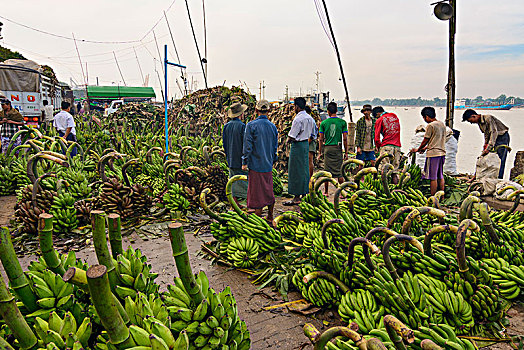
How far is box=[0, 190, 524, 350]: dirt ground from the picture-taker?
8.33 feet

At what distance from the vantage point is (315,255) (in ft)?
9.89

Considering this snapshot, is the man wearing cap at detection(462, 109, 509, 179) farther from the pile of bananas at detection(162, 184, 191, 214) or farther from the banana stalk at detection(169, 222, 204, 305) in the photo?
the banana stalk at detection(169, 222, 204, 305)

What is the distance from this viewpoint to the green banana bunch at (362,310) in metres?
2.24

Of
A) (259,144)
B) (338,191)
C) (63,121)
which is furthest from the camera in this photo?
(63,121)

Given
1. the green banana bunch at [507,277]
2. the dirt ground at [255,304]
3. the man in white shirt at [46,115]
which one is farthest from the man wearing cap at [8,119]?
the green banana bunch at [507,277]

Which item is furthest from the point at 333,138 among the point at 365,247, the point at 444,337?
the point at 444,337

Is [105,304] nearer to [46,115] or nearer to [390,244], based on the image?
[390,244]

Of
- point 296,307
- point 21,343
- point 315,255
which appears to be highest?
point 21,343

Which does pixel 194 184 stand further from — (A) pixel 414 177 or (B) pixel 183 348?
(B) pixel 183 348

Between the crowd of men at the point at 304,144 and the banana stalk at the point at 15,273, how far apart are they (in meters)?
3.66

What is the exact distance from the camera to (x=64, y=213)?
14.9 ft

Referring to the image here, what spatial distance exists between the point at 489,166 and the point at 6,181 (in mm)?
8783

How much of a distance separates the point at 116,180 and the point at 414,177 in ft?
16.7

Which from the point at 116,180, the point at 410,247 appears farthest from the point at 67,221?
the point at 410,247
